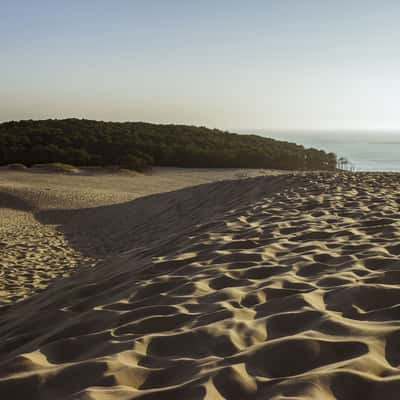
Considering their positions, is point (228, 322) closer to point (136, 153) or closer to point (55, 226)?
point (55, 226)

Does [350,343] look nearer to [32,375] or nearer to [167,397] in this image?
[167,397]

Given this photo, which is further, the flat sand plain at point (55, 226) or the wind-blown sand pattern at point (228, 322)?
the flat sand plain at point (55, 226)

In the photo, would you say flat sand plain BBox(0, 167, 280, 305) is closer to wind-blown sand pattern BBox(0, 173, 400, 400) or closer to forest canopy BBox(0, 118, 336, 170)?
wind-blown sand pattern BBox(0, 173, 400, 400)

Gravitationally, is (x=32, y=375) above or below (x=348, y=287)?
below

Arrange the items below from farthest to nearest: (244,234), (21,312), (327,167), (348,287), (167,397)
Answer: (327,167)
(244,234)
(21,312)
(348,287)
(167,397)

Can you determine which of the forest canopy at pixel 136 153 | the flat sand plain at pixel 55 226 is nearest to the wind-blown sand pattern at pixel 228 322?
the flat sand plain at pixel 55 226

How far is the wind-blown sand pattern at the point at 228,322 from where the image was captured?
2.22 metres

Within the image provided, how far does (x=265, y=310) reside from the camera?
3137 mm

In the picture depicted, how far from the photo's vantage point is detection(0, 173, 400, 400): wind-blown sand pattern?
2219 millimetres

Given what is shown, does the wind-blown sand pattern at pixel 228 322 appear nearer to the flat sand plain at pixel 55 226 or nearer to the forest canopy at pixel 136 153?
the flat sand plain at pixel 55 226

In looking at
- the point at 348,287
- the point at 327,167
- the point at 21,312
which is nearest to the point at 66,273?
the point at 21,312

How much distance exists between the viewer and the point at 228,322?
9.59 ft

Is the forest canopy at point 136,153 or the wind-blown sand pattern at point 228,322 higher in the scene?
the forest canopy at point 136,153

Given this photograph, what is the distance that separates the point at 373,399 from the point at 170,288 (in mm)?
2149
